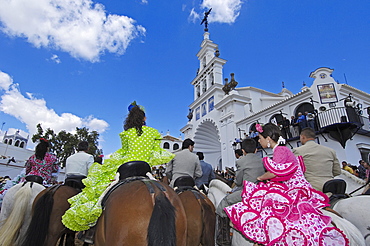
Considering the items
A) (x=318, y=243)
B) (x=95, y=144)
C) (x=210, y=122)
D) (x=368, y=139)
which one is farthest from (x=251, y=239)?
(x=95, y=144)

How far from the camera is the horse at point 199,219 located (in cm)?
289

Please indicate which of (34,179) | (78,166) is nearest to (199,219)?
(78,166)

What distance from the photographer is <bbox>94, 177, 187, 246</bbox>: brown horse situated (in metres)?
1.47

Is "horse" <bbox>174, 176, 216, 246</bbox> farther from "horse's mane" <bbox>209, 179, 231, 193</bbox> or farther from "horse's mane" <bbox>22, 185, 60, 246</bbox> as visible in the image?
"horse's mane" <bbox>22, 185, 60, 246</bbox>

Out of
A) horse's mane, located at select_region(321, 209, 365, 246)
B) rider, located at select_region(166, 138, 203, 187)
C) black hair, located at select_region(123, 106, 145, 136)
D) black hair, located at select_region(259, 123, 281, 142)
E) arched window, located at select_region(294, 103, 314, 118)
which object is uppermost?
arched window, located at select_region(294, 103, 314, 118)

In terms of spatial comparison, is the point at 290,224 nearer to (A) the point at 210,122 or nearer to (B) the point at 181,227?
(B) the point at 181,227

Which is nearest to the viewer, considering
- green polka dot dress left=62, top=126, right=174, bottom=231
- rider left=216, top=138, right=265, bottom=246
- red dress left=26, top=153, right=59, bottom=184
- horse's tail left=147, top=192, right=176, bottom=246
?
horse's tail left=147, top=192, right=176, bottom=246

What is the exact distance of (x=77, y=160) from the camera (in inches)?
157

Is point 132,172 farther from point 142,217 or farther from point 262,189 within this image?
point 262,189

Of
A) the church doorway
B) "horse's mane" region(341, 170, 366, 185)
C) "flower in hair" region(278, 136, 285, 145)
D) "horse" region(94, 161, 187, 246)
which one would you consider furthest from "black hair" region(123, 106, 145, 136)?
the church doorway

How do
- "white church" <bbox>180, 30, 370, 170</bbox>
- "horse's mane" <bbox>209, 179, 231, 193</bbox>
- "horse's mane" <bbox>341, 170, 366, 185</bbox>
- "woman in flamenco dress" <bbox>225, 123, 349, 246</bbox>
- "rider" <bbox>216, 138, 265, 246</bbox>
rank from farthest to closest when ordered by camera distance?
"white church" <bbox>180, 30, 370, 170</bbox> < "horse's mane" <bbox>341, 170, 366, 185</bbox> < "horse's mane" <bbox>209, 179, 231, 193</bbox> < "rider" <bbox>216, 138, 265, 246</bbox> < "woman in flamenco dress" <bbox>225, 123, 349, 246</bbox>

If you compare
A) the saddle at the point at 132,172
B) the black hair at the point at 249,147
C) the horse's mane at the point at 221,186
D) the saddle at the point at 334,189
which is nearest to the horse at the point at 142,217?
the saddle at the point at 132,172

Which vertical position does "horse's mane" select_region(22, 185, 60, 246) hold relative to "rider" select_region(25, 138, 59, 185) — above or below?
below

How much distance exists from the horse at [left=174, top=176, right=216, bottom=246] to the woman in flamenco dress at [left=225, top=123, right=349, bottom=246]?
887 millimetres
